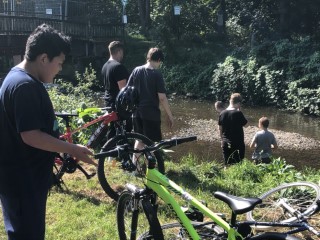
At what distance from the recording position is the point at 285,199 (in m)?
4.73

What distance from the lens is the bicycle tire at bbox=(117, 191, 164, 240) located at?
333 cm

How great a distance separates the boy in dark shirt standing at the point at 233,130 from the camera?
7795mm

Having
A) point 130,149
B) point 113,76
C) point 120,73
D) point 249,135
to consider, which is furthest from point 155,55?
point 249,135

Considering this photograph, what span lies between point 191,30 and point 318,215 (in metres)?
26.7

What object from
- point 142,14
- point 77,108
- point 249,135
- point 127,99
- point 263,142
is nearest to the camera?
point 127,99

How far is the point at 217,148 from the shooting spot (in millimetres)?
12453

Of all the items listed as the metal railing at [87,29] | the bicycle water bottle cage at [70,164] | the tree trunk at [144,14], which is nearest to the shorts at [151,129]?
the bicycle water bottle cage at [70,164]

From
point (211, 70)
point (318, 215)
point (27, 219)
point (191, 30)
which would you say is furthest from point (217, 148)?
point (191, 30)

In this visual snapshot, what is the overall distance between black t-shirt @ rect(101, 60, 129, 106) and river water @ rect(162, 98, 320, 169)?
13.6 ft

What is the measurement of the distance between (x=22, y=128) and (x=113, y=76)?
4.00 metres

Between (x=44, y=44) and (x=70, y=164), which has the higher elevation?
(x=44, y=44)

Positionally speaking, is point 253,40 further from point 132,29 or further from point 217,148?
point 217,148

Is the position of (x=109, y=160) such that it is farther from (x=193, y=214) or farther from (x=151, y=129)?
(x=193, y=214)

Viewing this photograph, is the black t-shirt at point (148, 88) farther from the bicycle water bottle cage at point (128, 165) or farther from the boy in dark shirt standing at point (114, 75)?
the bicycle water bottle cage at point (128, 165)
